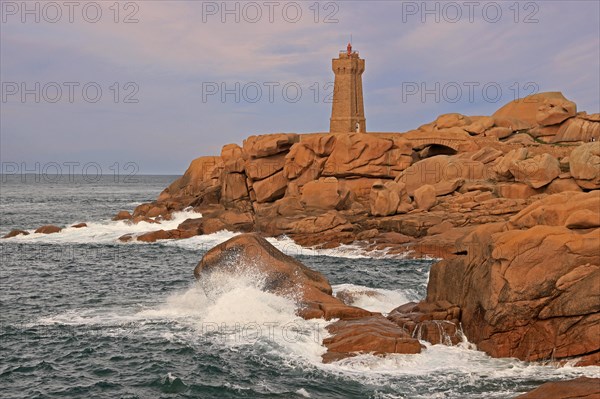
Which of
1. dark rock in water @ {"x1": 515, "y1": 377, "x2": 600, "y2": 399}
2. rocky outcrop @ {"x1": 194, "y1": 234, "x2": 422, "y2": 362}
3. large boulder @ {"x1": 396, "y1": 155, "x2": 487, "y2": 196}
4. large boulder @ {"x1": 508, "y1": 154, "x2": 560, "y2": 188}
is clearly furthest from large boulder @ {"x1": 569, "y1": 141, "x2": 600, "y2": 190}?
dark rock in water @ {"x1": 515, "y1": 377, "x2": 600, "y2": 399}

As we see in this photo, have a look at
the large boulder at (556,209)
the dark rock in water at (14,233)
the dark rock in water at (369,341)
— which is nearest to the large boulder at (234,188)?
the dark rock in water at (14,233)

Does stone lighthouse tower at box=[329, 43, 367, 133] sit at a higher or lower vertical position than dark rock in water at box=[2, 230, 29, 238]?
higher

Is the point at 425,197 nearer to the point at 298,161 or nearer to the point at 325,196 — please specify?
the point at 325,196

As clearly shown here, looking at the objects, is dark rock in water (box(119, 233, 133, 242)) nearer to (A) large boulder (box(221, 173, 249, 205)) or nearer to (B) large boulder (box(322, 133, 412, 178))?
(A) large boulder (box(221, 173, 249, 205))

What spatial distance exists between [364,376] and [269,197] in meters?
38.9

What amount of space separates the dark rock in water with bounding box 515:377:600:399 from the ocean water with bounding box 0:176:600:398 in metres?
3.22

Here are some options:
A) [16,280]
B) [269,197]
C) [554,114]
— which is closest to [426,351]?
[16,280]

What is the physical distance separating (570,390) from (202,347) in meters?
11.9

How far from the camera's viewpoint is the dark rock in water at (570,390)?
42.3 feet

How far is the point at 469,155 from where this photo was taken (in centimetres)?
5584

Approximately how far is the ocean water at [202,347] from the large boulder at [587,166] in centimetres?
1275

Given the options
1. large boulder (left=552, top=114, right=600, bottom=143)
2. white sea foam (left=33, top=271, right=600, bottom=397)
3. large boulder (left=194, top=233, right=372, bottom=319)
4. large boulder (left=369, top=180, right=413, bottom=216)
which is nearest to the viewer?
white sea foam (left=33, top=271, right=600, bottom=397)

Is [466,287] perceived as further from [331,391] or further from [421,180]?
[421,180]

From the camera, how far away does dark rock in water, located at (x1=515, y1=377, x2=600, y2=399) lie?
12891 millimetres
